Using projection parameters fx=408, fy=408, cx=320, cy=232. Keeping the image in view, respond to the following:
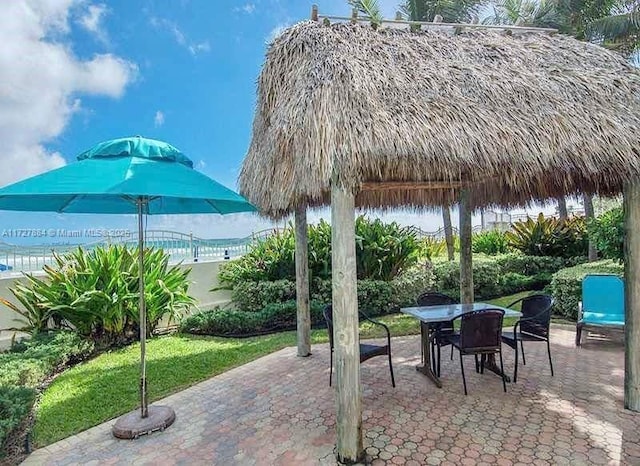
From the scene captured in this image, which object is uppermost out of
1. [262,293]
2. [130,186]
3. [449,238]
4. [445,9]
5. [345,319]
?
[445,9]

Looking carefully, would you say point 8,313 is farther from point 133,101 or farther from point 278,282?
point 133,101

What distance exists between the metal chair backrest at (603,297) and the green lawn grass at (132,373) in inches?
62.2

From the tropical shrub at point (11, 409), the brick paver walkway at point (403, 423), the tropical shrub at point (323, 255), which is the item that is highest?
the tropical shrub at point (323, 255)

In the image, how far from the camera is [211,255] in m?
10.9

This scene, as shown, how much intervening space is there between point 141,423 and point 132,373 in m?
2.04

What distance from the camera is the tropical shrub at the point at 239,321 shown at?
8.65 m

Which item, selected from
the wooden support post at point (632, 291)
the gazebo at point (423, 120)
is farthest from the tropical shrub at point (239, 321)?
the wooden support post at point (632, 291)

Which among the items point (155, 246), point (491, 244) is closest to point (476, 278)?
point (491, 244)

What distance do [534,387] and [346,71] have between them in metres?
4.46

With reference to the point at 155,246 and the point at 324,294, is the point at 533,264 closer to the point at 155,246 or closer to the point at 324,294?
the point at 324,294

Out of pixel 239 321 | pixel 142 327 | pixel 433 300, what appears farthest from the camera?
pixel 239 321

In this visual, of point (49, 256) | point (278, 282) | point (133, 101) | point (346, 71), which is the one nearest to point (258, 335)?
point (278, 282)

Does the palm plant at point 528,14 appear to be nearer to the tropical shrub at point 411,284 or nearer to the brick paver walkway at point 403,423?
the tropical shrub at point 411,284

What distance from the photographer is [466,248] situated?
7.25 meters
